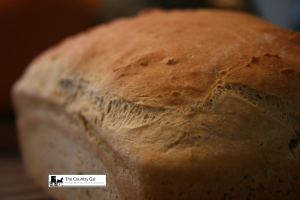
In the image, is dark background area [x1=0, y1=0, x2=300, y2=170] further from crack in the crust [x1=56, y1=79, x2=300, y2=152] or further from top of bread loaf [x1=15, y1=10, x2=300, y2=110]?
crack in the crust [x1=56, y1=79, x2=300, y2=152]

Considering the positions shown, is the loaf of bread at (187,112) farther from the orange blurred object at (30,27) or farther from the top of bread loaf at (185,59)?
the orange blurred object at (30,27)

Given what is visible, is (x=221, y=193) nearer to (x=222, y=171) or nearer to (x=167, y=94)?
(x=222, y=171)

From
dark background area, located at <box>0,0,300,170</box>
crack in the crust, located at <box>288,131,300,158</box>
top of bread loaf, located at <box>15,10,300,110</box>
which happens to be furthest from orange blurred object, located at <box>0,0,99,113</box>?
crack in the crust, located at <box>288,131,300,158</box>

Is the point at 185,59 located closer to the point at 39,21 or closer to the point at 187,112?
the point at 187,112

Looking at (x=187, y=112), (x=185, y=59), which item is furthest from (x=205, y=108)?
(x=185, y=59)

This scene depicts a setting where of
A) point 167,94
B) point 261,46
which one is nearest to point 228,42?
point 261,46
